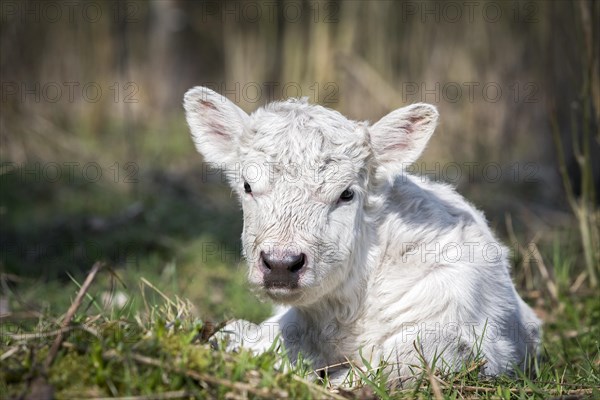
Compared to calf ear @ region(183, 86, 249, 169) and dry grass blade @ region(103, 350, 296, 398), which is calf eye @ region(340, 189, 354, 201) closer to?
calf ear @ region(183, 86, 249, 169)

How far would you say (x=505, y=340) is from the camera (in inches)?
189

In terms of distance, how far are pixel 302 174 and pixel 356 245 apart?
556mm

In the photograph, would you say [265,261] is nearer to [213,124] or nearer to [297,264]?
[297,264]

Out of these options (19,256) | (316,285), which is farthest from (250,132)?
(19,256)

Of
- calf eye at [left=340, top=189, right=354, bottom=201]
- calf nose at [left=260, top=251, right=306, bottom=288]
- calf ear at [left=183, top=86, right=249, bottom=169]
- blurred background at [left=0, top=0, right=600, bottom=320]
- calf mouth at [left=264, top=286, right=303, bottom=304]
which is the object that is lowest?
blurred background at [left=0, top=0, right=600, bottom=320]

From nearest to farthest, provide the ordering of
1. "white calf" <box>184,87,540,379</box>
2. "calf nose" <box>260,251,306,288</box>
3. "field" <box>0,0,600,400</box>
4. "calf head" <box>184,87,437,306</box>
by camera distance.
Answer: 1. "field" <box>0,0,600,400</box>
2. "calf nose" <box>260,251,306,288</box>
3. "calf head" <box>184,87,437,306</box>
4. "white calf" <box>184,87,540,379</box>

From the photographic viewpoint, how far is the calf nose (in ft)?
13.2

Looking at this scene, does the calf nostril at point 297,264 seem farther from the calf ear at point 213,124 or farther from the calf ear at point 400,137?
the calf ear at point 213,124

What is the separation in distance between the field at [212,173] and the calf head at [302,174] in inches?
16.3

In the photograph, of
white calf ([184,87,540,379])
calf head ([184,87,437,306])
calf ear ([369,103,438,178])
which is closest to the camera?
calf head ([184,87,437,306])

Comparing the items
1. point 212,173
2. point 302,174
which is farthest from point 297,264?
point 212,173

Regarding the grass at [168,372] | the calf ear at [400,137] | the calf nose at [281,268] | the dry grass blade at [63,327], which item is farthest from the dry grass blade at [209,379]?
the calf ear at [400,137]

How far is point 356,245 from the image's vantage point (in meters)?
4.62

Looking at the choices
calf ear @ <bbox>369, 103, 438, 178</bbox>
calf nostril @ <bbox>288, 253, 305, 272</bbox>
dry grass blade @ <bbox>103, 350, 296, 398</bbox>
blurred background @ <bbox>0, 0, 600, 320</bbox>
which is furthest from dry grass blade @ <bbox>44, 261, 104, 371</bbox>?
blurred background @ <bbox>0, 0, 600, 320</bbox>
